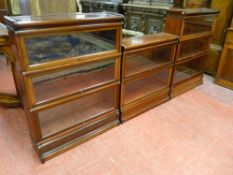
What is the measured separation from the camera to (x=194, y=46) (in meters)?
2.92

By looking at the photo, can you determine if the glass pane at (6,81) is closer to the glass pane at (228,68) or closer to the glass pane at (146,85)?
the glass pane at (146,85)

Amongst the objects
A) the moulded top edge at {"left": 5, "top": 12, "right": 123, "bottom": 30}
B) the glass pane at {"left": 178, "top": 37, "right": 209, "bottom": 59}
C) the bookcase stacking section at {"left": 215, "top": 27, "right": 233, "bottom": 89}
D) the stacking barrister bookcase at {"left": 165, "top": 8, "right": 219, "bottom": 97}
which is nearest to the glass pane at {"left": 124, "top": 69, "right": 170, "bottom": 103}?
the stacking barrister bookcase at {"left": 165, "top": 8, "right": 219, "bottom": 97}

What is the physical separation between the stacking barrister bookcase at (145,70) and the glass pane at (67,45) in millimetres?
210

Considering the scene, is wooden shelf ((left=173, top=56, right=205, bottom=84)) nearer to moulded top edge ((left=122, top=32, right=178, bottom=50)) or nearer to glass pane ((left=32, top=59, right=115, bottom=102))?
moulded top edge ((left=122, top=32, right=178, bottom=50))

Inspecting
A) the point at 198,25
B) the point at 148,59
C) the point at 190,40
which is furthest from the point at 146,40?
the point at 198,25

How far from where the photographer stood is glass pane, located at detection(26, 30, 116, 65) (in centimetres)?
145

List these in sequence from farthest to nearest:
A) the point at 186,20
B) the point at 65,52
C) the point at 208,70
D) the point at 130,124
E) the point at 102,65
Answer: the point at 208,70 < the point at 186,20 < the point at 130,124 < the point at 102,65 < the point at 65,52

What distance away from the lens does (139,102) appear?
91.9 inches

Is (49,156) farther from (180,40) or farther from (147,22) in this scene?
(147,22)

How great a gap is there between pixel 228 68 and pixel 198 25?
0.98 meters

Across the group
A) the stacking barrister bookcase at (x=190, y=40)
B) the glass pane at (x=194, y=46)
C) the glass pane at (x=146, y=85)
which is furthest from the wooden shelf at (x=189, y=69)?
the glass pane at (x=146, y=85)

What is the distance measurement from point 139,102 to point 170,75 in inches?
24.0

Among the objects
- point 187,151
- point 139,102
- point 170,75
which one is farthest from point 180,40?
point 187,151

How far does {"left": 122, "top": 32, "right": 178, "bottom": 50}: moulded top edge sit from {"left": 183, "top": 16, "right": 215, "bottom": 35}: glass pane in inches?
11.4
